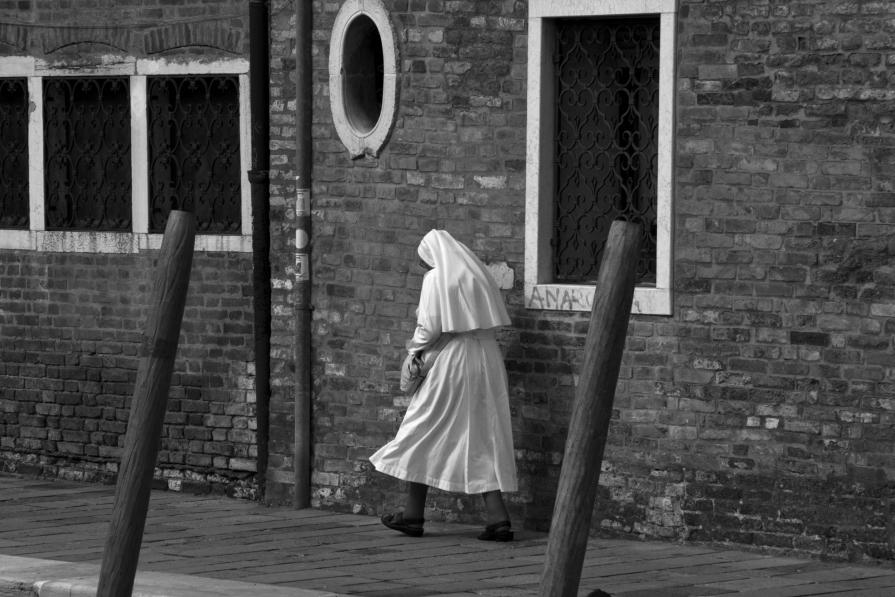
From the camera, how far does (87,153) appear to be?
13141 mm

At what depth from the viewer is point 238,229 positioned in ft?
40.7

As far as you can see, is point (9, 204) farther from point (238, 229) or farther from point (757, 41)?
point (757, 41)

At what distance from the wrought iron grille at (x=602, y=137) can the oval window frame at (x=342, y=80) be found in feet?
3.65

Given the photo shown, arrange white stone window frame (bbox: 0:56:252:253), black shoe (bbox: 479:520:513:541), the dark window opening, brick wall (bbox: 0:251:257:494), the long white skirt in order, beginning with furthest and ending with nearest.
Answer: brick wall (bbox: 0:251:257:494)
white stone window frame (bbox: 0:56:252:253)
the dark window opening
the long white skirt
black shoe (bbox: 479:520:513:541)

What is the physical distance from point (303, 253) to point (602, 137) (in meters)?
2.14

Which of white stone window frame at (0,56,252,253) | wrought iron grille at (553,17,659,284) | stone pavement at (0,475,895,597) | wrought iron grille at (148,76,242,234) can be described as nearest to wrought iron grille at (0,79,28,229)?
white stone window frame at (0,56,252,253)

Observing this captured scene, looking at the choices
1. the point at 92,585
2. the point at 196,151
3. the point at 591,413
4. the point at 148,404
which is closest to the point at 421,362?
the point at 92,585

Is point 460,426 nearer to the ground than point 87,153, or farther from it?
nearer to the ground

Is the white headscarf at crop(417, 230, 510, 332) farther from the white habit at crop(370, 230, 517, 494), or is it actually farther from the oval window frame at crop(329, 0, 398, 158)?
the oval window frame at crop(329, 0, 398, 158)

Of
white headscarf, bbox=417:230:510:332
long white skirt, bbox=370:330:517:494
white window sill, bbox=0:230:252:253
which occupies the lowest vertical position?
long white skirt, bbox=370:330:517:494

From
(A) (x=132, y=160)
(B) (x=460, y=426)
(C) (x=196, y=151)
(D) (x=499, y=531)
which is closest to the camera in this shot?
(D) (x=499, y=531)

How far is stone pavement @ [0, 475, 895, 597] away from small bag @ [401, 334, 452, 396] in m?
0.87

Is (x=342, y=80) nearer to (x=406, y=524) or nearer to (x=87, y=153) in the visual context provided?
(x=87, y=153)

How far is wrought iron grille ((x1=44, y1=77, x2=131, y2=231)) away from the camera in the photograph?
42.5 ft
